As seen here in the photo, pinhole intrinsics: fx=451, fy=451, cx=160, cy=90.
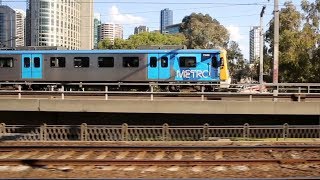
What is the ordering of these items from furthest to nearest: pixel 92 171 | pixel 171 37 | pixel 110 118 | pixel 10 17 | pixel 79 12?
pixel 10 17
pixel 79 12
pixel 171 37
pixel 110 118
pixel 92 171

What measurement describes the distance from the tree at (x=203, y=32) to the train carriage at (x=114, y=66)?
4421cm

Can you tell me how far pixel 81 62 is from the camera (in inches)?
1199

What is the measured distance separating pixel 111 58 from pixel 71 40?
75.3m

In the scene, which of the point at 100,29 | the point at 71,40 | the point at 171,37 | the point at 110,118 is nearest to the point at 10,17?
the point at 71,40

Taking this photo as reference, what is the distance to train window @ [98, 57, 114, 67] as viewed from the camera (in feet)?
98.4

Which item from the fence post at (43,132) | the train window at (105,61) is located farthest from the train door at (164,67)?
the fence post at (43,132)

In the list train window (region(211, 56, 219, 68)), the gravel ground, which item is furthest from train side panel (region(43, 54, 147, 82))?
the gravel ground

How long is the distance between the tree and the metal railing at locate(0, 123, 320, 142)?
55.1 metres

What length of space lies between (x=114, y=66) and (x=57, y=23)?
71.3m

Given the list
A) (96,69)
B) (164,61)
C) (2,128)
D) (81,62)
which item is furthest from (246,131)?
(81,62)

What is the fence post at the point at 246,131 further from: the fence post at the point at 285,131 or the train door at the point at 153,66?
the train door at the point at 153,66

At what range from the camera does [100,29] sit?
189 meters

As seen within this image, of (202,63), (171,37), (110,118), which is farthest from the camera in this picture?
(171,37)

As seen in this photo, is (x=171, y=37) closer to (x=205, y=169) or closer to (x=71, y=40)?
(x=71, y=40)
